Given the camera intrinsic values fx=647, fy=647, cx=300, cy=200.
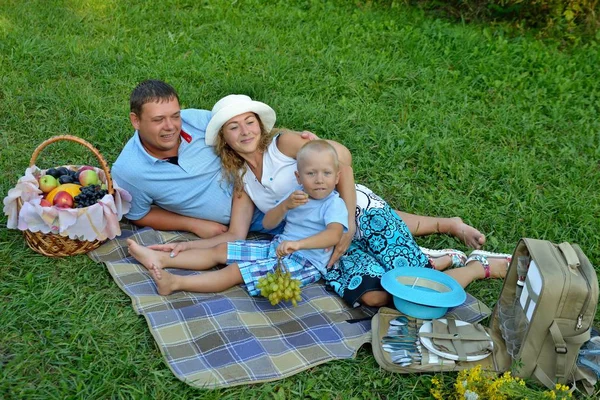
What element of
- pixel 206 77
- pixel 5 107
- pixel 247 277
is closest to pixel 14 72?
pixel 5 107

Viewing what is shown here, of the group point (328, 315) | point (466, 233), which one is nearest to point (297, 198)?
point (328, 315)

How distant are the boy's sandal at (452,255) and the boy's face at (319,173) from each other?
3.08ft

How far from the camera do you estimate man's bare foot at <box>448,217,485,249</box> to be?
4.48m

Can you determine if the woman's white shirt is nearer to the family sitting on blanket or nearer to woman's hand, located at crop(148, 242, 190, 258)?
the family sitting on blanket

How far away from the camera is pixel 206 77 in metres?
6.13

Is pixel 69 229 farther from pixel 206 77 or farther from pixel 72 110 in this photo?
pixel 206 77

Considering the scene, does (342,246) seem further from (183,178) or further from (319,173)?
(183,178)

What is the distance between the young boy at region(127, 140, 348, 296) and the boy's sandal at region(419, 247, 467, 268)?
0.74m

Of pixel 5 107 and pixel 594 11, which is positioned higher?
pixel 594 11

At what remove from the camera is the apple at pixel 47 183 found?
3908 millimetres

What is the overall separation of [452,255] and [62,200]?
8.12 feet

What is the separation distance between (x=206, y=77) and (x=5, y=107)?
5.83 feet

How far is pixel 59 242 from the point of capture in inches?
151

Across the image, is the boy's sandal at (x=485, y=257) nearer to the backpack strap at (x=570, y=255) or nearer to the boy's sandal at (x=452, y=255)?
the boy's sandal at (x=452, y=255)
